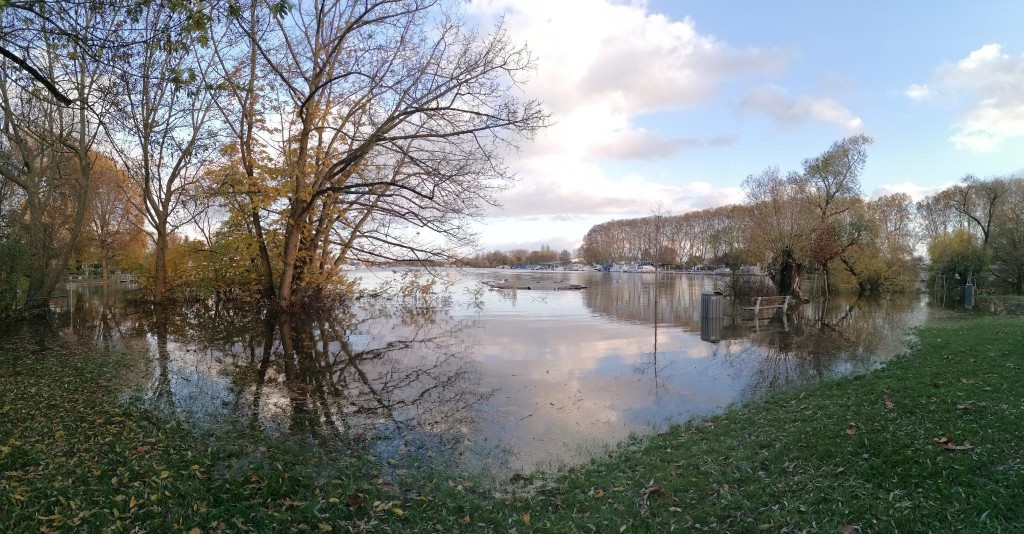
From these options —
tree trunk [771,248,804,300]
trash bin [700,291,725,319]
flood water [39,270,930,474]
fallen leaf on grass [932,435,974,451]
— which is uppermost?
tree trunk [771,248,804,300]

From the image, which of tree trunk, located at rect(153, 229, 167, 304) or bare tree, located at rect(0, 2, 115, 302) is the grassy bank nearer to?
bare tree, located at rect(0, 2, 115, 302)

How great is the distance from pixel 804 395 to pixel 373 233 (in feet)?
52.2

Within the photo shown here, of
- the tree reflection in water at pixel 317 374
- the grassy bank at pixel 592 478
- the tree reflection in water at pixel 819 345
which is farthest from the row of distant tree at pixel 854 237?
the grassy bank at pixel 592 478

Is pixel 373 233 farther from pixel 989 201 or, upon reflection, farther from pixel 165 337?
pixel 989 201

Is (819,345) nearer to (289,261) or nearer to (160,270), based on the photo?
(289,261)

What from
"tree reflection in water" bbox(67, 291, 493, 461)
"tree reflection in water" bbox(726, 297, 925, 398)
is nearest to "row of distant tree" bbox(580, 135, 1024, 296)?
"tree reflection in water" bbox(726, 297, 925, 398)

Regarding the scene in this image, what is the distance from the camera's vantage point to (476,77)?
14.7m

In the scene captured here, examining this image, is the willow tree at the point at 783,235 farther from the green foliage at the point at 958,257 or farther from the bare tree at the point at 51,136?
the bare tree at the point at 51,136

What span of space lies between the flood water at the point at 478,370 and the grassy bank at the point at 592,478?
858mm

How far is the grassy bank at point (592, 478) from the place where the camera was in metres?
4.24

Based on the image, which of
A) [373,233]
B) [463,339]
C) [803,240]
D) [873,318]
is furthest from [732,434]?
[803,240]

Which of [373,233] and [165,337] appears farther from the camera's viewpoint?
[373,233]

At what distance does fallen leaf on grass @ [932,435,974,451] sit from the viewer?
5.12 m

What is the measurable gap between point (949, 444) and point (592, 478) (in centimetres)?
353
